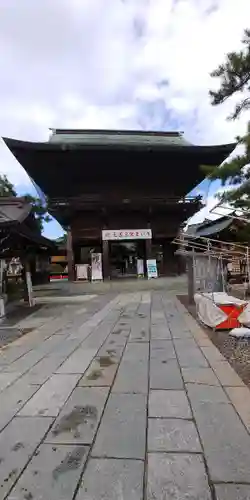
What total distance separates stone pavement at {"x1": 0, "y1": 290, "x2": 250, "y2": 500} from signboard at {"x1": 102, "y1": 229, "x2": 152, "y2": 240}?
49.6 feet

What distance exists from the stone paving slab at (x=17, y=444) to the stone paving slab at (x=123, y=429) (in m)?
0.45

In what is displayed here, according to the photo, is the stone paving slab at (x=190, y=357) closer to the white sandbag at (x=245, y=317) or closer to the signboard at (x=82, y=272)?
the white sandbag at (x=245, y=317)

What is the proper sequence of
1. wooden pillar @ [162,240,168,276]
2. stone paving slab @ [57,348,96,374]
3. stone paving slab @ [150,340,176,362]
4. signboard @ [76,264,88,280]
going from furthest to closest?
wooden pillar @ [162,240,168,276] → signboard @ [76,264,88,280] → stone paving slab @ [150,340,176,362] → stone paving slab @ [57,348,96,374]

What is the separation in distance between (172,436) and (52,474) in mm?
896

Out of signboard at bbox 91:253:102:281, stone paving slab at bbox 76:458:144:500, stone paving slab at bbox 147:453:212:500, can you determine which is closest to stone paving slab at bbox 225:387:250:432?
stone paving slab at bbox 147:453:212:500

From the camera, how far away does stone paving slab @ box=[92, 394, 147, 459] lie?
238 centimetres

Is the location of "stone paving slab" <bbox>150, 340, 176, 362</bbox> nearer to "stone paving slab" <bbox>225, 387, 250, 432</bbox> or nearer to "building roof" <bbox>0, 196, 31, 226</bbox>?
"stone paving slab" <bbox>225, 387, 250, 432</bbox>

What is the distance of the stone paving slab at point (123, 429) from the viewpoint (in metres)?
2.38

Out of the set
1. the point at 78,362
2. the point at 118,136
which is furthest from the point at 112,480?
the point at 118,136

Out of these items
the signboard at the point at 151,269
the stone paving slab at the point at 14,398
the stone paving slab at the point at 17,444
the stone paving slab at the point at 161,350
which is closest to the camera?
the stone paving slab at the point at 17,444

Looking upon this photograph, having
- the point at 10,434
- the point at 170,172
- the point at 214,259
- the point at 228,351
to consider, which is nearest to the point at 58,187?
the point at 170,172

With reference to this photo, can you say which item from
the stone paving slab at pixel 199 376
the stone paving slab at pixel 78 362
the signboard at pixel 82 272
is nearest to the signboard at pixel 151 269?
the signboard at pixel 82 272

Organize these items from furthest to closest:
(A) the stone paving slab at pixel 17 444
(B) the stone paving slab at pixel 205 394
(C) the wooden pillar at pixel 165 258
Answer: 1. (C) the wooden pillar at pixel 165 258
2. (B) the stone paving slab at pixel 205 394
3. (A) the stone paving slab at pixel 17 444

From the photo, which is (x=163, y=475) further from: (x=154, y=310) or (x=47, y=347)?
(x=154, y=310)
